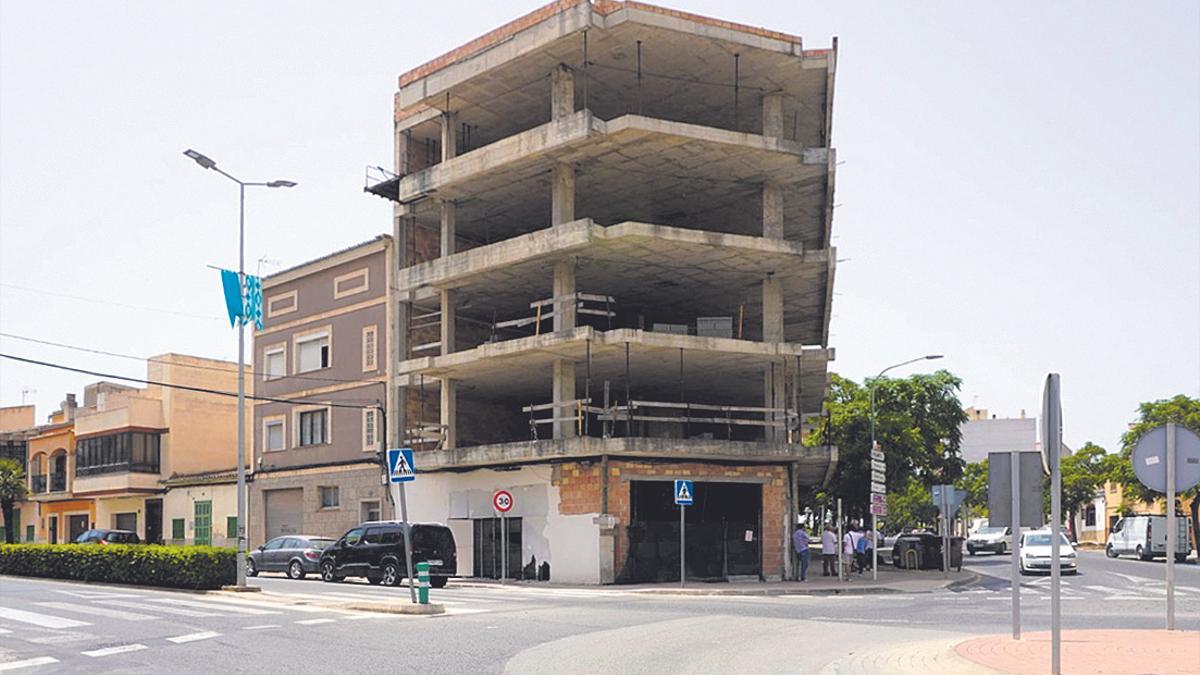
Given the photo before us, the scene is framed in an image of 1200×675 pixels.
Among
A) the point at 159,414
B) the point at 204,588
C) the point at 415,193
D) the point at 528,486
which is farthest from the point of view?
the point at 159,414

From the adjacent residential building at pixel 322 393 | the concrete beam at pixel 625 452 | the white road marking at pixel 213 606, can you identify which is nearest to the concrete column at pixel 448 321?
the concrete beam at pixel 625 452

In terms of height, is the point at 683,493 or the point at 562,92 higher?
the point at 562,92

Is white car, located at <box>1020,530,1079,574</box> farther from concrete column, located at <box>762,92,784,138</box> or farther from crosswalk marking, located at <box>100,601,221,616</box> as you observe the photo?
crosswalk marking, located at <box>100,601,221,616</box>

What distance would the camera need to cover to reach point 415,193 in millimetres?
40969

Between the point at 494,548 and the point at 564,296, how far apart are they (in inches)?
315

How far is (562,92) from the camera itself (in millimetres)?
36719

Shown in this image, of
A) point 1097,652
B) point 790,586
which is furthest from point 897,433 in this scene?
point 1097,652

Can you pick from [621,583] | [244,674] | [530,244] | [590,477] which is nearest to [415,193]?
[530,244]

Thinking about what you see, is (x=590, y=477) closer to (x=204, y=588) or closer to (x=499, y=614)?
(x=204, y=588)

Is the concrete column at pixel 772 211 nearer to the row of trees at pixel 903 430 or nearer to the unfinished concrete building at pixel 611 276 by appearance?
the unfinished concrete building at pixel 611 276

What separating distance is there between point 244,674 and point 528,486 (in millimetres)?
23433

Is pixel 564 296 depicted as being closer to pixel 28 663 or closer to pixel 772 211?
pixel 772 211

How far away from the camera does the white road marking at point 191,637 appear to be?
16.4m

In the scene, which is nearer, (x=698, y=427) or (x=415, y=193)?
(x=415, y=193)
